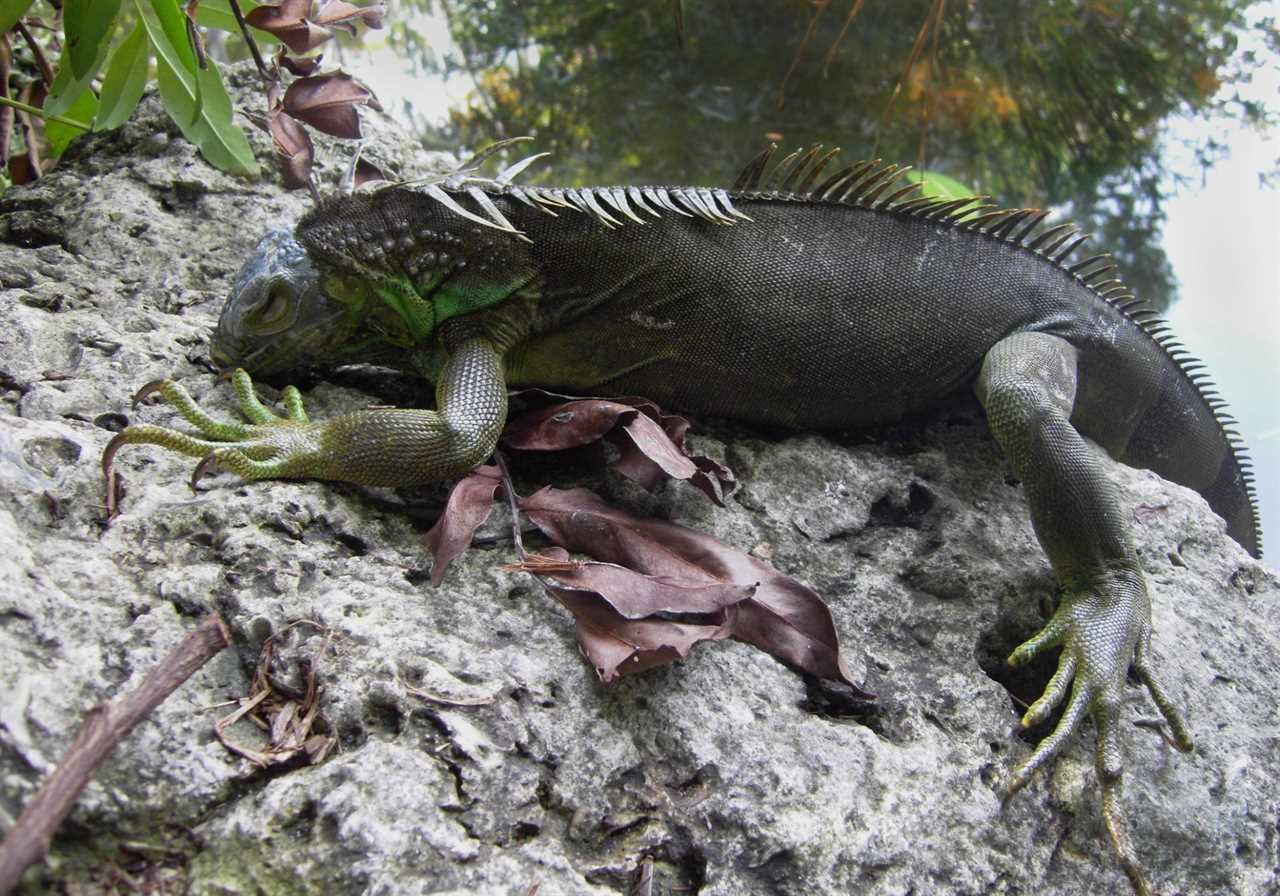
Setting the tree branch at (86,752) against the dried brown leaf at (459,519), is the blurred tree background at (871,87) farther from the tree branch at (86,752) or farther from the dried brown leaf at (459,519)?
the tree branch at (86,752)

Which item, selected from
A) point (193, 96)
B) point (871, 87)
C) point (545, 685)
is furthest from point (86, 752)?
point (871, 87)

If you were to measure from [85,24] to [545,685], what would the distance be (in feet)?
6.00

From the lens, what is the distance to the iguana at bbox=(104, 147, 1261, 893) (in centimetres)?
209

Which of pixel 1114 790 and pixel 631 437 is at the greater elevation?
pixel 631 437

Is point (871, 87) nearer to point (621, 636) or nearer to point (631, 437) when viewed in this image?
point (631, 437)

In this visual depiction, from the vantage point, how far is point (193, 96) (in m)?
2.62

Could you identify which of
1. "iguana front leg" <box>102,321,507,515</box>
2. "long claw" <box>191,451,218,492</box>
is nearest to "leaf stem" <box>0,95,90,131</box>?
"iguana front leg" <box>102,321,507,515</box>

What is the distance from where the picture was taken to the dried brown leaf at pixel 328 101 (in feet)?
7.69

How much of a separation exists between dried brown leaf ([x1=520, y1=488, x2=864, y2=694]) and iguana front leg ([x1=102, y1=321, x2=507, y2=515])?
8.4 inches

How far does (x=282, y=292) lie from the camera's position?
2289 millimetres

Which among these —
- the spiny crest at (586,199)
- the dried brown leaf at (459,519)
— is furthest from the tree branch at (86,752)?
the spiny crest at (586,199)

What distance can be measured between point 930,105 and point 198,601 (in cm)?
451

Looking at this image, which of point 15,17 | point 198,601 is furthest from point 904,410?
point 15,17

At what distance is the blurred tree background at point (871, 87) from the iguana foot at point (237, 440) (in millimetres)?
3532
